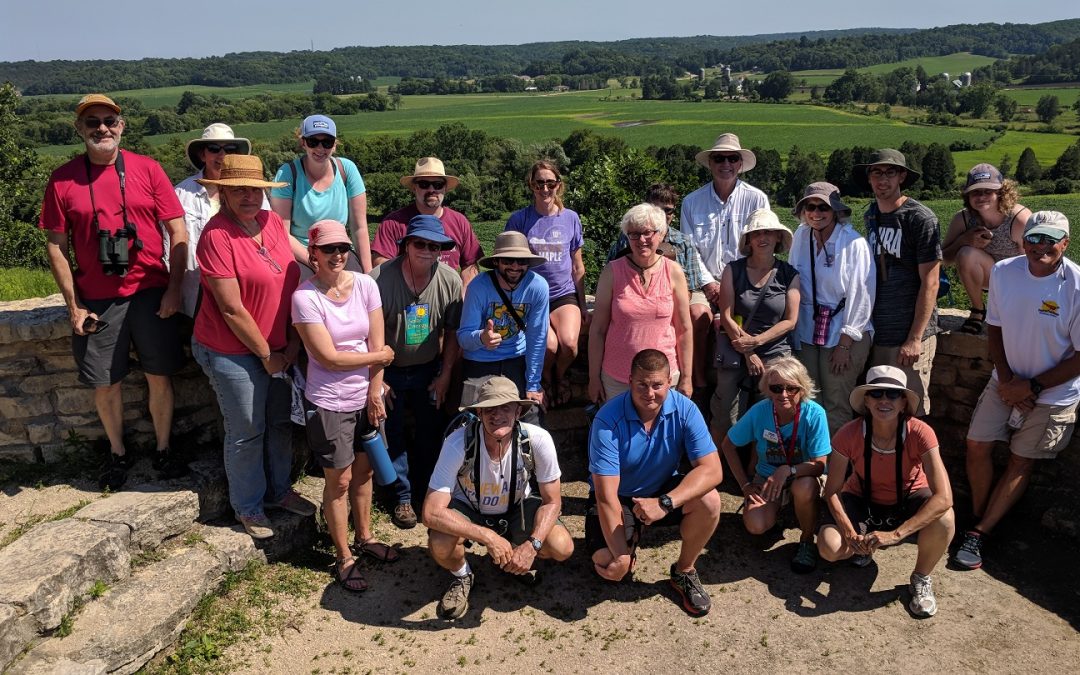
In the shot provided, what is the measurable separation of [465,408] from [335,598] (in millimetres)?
1477

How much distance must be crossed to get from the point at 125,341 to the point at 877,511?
4.84m

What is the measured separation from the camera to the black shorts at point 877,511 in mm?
5039

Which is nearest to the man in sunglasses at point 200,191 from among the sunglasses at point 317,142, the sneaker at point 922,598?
the sunglasses at point 317,142

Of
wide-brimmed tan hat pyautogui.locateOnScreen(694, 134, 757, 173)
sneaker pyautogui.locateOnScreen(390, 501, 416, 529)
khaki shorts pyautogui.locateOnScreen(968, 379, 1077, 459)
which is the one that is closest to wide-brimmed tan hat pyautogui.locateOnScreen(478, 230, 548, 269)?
wide-brimmed tan hat pyautogui.locateOnScreen(694, 134, 757, 173)

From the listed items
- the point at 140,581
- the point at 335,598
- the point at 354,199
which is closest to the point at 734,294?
the point at 354,199

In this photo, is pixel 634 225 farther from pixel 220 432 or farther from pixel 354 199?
pixel 220 432

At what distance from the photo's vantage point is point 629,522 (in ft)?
16.2

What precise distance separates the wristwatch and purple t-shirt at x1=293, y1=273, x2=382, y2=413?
1886 millimetres

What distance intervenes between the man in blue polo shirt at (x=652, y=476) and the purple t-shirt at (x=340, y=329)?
1456 mm

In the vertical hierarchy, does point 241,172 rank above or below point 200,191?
Answer: above

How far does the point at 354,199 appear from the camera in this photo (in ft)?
18.8

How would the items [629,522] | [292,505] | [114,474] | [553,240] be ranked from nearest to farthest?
1. [629,522]
2. [114,474]
3. [292,505]
4. [553,240]

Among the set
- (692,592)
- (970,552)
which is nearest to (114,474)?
(692,592)

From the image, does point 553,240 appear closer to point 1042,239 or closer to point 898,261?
point 898,261
